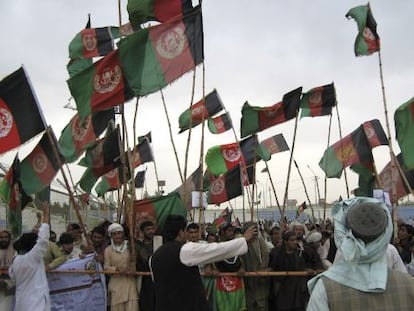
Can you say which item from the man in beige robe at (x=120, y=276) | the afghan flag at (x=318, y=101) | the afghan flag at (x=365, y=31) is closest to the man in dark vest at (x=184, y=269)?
the man in beige robe at (x=120, y=276)

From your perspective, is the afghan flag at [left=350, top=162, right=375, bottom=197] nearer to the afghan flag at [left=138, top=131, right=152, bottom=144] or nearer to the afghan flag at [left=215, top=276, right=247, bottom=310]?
the afghan flag at [left=215, top=276, right=247, bottom=310]

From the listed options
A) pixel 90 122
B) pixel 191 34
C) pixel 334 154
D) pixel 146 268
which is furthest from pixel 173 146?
pixel 334 154

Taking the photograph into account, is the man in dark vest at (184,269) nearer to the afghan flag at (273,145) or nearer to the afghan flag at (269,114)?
the afghan flag at (269,114)

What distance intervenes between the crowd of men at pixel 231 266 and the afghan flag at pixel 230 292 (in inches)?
0.5

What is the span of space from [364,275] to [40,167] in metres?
6.78

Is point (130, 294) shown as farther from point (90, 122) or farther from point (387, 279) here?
point (387, 279)

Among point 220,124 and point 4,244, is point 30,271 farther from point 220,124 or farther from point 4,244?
point 220,124

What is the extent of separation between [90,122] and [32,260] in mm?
4248

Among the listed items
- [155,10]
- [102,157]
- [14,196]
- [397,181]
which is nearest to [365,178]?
[397,181]

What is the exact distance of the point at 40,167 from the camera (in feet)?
27.2

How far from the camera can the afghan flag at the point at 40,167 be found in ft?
27.1

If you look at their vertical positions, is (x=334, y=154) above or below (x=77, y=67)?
below

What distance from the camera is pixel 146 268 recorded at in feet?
22.8

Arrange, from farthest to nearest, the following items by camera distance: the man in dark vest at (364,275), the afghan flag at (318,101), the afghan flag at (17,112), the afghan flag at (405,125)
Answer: the afghan flag at (318,101) → the afghan flag at (405,125) → the afghan flag at (17,112) → the man in dark vest at (364,275)
